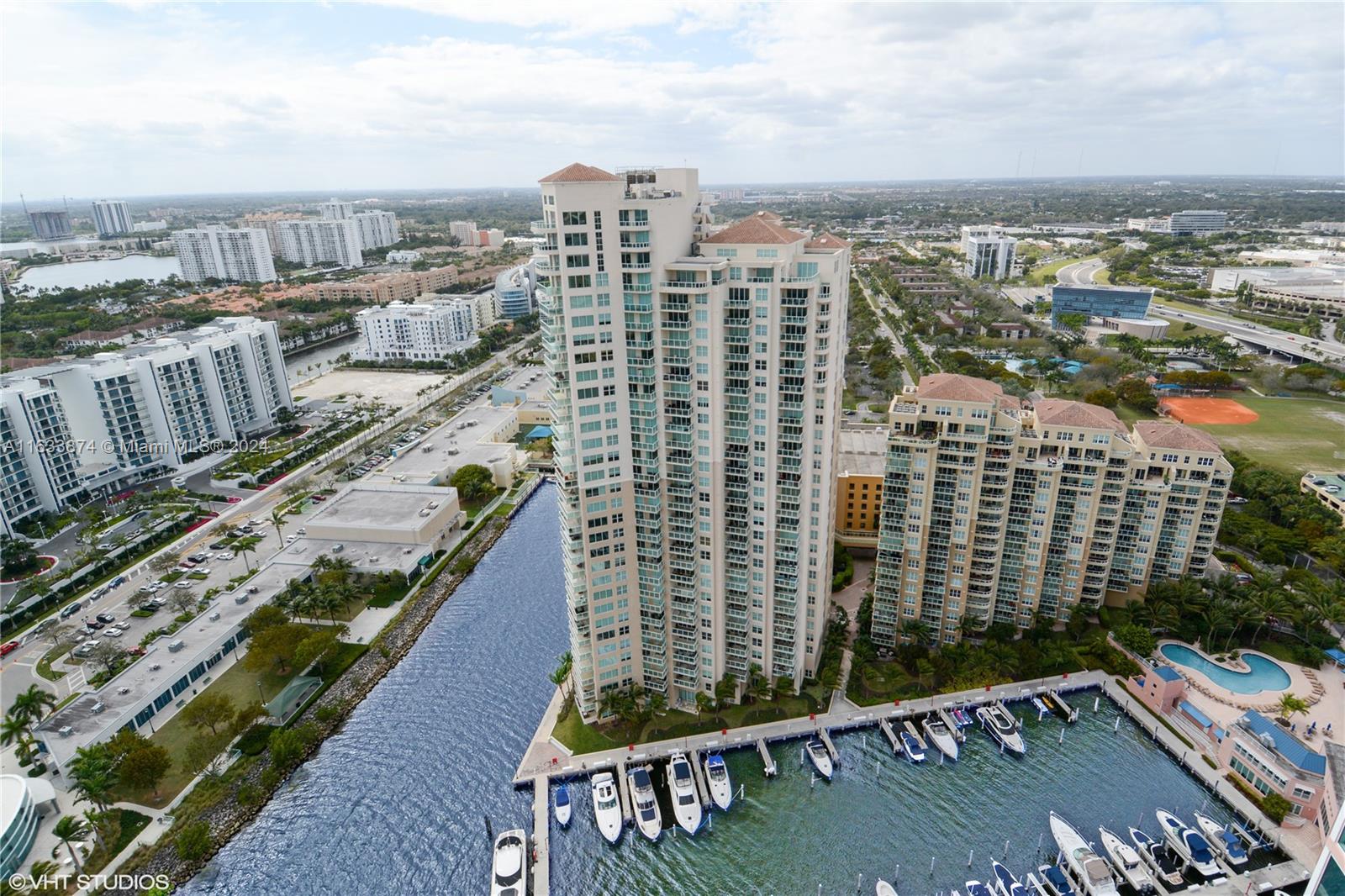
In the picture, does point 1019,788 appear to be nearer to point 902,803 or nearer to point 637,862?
point 902,803

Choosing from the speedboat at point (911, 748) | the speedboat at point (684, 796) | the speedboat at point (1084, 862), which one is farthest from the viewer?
the speedboat at point (911, 748)

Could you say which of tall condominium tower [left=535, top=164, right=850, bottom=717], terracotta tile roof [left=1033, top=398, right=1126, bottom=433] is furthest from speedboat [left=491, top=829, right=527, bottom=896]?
terracotta tile roof [left=1033, top=398, right=1126, bottom=433]

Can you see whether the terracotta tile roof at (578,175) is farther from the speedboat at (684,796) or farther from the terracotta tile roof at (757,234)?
the speedboat at (684,796)

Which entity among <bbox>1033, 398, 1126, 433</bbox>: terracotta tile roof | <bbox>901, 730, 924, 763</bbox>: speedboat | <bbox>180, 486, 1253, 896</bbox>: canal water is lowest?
<bbox>180, 486, 1253, 896</bbox>: canal water

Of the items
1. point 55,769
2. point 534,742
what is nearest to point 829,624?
point 534,742

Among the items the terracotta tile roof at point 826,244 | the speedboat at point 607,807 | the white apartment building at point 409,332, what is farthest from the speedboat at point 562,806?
the white apartment building at point 409,332

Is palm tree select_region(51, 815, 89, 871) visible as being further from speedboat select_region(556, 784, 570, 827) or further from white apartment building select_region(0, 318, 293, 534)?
white apartment building select_region(0, 318, 293, 534)
